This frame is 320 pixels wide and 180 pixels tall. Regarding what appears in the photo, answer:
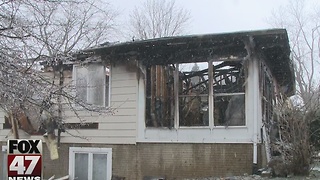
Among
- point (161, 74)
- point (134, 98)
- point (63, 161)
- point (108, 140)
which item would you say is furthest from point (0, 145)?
point (161, 74)

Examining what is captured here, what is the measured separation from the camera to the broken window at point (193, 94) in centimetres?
1198

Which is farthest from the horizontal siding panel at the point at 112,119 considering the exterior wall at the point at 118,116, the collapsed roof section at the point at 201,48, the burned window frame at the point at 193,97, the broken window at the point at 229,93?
the broken window at the point at 229,93

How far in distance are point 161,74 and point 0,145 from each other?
257 inches

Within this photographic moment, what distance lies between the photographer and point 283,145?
1080 centimetres

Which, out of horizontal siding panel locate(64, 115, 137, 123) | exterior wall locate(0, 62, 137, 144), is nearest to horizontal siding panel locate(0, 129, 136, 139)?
exterior wall locate(0, 62, 137, 144)

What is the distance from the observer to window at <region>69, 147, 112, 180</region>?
1320 centimetres

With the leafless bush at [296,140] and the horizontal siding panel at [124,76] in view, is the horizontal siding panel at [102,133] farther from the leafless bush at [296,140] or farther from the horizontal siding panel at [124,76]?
the leafless bush at [296,140]

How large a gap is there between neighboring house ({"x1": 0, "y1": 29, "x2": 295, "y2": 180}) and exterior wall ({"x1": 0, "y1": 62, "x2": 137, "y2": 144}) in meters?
0.03

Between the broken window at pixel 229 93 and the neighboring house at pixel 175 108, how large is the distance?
3cm

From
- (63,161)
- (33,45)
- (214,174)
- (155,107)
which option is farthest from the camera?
(63,161)

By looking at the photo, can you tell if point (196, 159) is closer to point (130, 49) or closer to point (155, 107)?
point (155, 107)

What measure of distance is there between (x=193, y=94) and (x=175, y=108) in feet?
2.12

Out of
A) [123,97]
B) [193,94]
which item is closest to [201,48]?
[193,94]

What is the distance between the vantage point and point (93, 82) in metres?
13.6
